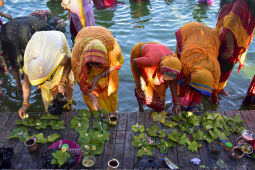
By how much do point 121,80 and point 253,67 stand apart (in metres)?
3.50

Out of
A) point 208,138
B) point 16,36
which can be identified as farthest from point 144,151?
point 16,36

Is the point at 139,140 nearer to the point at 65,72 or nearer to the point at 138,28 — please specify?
the point at 65,72

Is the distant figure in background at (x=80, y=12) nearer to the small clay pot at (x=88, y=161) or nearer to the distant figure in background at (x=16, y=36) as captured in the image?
the distant figure in background at (x=16, y=36)

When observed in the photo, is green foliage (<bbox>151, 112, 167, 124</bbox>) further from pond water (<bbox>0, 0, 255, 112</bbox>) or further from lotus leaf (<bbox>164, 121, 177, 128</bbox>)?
pond water (<bbox>0, 0, 255, 112</bbox>)

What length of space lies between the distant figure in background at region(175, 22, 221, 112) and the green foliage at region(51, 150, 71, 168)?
1.67 meters

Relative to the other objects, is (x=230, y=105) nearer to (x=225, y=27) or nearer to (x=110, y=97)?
(x=225, y=27)

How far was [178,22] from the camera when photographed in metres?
7.59

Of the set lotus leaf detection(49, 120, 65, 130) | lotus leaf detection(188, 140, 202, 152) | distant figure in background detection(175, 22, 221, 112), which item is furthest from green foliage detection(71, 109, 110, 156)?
distant figure in background detection(175, 22, 221, 112)

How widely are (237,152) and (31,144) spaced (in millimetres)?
2236

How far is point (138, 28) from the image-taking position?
727cm

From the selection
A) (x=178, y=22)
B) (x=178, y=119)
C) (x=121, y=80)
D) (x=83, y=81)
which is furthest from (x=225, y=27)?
(x=178, y=22)

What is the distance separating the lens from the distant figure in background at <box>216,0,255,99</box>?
292 cm

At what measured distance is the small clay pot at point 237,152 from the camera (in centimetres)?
215

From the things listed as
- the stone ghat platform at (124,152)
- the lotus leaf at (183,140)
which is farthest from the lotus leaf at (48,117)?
the lotus leaf at (183,140)
